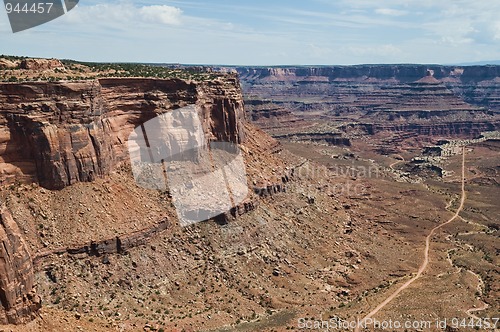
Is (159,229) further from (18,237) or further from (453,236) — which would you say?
(453,236)

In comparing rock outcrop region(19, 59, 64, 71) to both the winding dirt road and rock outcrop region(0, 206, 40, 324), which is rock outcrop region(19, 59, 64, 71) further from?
the winding dirt road

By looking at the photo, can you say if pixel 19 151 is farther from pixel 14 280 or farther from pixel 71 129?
pixel 14 280

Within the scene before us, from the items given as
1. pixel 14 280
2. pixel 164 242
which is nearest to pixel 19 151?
pixel 164 242

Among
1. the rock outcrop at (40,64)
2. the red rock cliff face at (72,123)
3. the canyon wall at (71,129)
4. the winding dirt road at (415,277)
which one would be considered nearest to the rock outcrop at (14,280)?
the canyon wall at (71,129)

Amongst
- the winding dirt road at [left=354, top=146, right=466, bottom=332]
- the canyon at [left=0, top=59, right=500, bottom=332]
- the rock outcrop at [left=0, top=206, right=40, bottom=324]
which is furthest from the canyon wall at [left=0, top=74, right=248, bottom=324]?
the winding dirt road at [left=354, top=146, right=466, bottom=332]

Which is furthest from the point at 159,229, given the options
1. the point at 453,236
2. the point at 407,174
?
the point at 407,174
